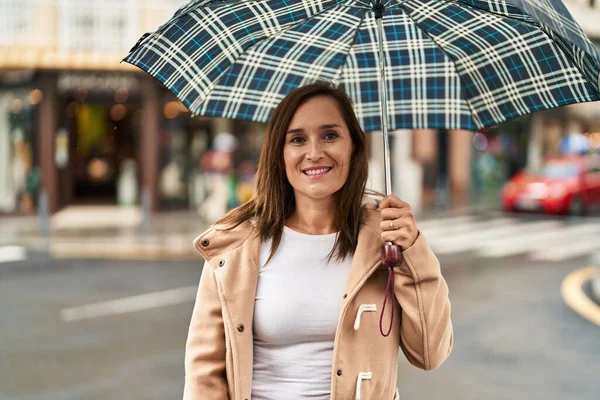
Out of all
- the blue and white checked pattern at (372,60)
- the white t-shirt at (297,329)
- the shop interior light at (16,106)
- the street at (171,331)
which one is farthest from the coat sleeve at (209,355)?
the shop interior light at (16,106)

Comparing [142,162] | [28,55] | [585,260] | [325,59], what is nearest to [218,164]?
[142,162]

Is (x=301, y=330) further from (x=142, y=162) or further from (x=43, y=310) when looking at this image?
(x=142, y=162)

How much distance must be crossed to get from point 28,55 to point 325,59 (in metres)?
17.8

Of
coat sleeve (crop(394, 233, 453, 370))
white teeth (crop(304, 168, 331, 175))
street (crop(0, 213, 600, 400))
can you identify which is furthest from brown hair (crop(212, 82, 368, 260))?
street (crop(0, 213, 600, 400))

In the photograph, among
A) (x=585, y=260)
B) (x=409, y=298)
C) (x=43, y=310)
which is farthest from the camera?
(x=585, y=260)

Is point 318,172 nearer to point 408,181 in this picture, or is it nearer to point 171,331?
point 171,331

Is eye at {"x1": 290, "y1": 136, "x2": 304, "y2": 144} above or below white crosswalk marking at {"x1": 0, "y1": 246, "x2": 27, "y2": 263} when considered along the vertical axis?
above

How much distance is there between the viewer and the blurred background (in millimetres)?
6266

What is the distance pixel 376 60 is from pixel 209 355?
57.8 inches

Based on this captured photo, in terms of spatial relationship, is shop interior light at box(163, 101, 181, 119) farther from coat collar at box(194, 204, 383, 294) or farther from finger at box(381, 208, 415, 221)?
finger at box(381, 208, 415, 221)

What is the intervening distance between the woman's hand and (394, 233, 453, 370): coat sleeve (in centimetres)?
3

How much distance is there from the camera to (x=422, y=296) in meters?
2.17

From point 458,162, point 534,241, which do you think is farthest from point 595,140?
point 534,241

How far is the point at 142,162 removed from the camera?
20.9 metres
